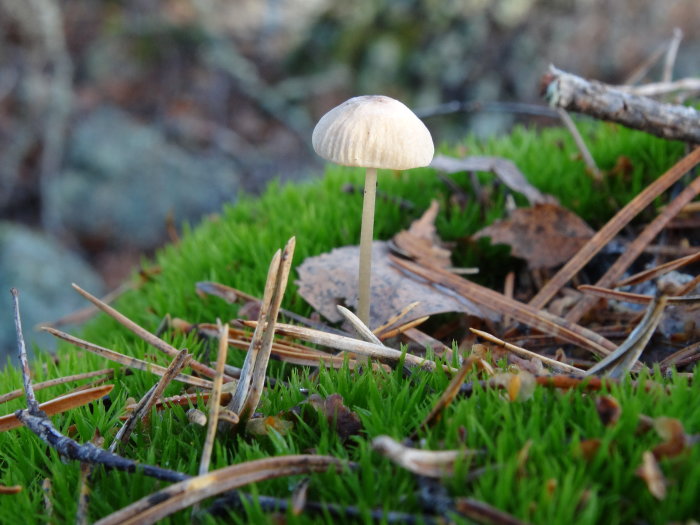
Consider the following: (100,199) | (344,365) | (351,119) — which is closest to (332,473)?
(344,365)

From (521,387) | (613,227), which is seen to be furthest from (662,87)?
(521,387)

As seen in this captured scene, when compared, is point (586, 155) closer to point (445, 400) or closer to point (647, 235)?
point (647, 235)

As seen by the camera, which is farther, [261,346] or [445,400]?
[261,346]

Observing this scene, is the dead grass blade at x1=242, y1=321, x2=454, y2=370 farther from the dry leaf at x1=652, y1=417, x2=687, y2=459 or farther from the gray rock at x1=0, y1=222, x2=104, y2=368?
the gray rock at x1=0, y1=222, x2=104, y2=368

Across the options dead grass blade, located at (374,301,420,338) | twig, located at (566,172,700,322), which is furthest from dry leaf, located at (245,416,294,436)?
twig, located at (566,172,700,322)

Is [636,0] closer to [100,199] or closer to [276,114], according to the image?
[276,114]

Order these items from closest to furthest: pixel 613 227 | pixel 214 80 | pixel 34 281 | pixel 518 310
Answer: pixel 518 310, pixel 613 227, pixel 34 281, pixel 214 80

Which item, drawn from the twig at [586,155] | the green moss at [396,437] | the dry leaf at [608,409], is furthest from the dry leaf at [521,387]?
the twig at [586,155]
